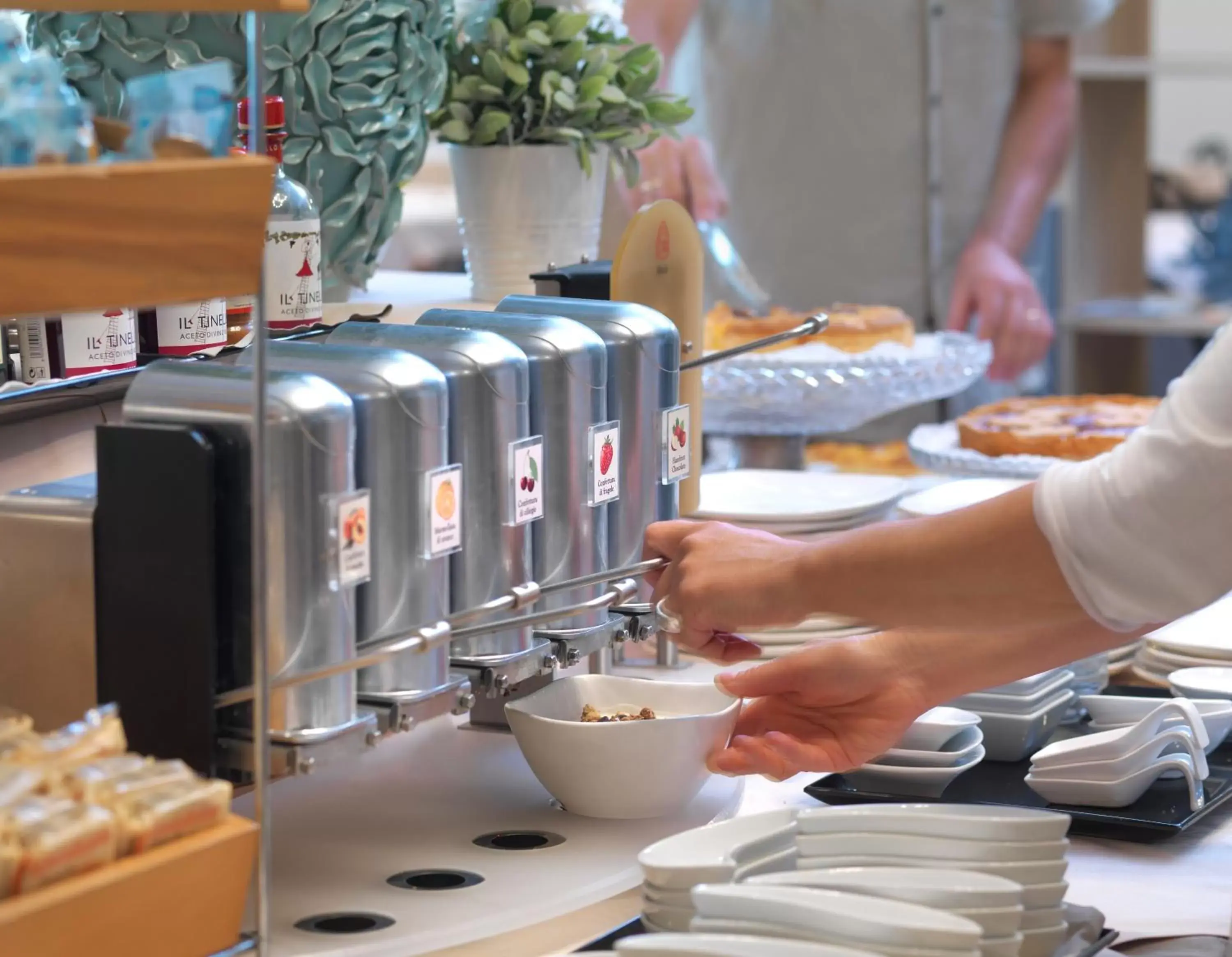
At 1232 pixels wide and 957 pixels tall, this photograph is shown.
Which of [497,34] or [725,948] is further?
[497,34]

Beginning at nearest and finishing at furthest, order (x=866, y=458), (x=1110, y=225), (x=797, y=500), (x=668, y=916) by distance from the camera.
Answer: (x=668, y=916) → (x=797, y=500) → (x=866, y=458) → (x=1110, y=225)

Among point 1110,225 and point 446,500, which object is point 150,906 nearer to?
point 446,500

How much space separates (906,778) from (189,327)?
647 mm

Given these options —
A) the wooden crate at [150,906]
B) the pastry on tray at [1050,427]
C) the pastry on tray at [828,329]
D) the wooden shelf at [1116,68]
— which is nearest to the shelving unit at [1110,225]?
the wooden shelf at [1116,68]

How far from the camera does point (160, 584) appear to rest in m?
0.98

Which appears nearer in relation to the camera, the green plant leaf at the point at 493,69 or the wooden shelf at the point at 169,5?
the wooden shelf at the point at 169,5

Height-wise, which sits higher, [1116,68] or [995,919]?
[1116,68]

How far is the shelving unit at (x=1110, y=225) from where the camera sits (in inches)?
179

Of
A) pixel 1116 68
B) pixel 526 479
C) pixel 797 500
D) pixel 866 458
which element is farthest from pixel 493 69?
pixel 1116 68

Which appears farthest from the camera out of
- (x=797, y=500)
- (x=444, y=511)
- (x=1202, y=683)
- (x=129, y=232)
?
(x=797, y=500)

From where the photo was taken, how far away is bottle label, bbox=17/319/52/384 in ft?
4.19

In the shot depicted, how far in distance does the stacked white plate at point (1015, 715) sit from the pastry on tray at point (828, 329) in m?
0.86

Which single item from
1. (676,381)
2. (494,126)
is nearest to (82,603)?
(676,381)

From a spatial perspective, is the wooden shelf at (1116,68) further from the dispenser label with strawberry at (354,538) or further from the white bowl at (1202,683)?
the dispenser label with strawberry at (354,538)
